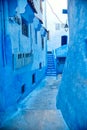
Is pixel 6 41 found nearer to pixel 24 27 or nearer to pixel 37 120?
pixel 37 120

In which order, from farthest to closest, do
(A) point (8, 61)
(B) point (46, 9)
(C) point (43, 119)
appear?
1. (B) point (46, 9)
2. (A) point (8, 61)
3. (C) point (43, 119)

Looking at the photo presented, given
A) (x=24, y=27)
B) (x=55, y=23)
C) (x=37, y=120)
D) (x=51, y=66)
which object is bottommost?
(x=37, y=120)

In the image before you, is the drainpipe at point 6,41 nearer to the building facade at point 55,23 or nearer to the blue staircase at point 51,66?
the blue staircase at point 51,66

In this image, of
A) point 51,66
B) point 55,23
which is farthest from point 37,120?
point 55,23

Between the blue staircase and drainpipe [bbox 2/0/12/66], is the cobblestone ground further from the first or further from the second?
the blue staircase

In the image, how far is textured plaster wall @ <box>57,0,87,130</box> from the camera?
597 cm

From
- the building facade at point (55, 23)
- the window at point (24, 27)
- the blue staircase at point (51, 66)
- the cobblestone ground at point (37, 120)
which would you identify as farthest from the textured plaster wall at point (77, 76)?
the building facade at point (55, 23)

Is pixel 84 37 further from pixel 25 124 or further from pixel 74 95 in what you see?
pixel 25 124

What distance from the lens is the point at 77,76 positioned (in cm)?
647

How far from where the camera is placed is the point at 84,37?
601 centimetres

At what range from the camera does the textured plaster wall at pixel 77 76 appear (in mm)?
5973

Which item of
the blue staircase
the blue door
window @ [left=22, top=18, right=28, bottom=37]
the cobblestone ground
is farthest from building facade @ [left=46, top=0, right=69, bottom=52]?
the cobblestone ground

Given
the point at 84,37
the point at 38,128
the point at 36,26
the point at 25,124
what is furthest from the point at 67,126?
the point at 36,26

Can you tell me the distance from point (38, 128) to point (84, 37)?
3574 mm
